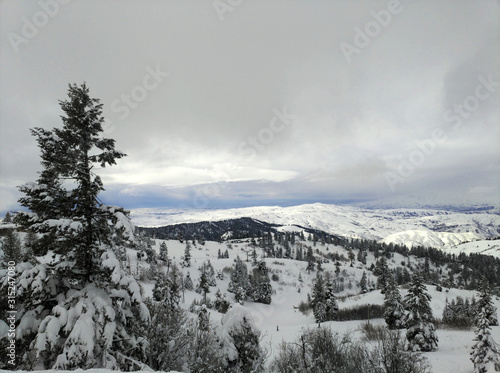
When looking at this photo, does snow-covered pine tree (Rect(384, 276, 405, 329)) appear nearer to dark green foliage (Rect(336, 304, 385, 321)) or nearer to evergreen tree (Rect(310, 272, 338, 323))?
evergreen tree (Rect(310, 272, 338, 323))

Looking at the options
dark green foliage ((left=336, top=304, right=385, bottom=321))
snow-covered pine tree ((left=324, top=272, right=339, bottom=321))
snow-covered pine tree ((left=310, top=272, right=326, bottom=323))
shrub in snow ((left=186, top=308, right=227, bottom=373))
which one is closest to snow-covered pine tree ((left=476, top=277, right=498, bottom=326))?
shrub in snow ((left=186, top=308, right=227, bottom=373))

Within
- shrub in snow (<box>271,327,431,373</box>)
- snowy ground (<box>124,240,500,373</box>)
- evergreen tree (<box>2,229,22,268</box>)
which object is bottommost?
snowy ground (<box>124,240,500,373</box>)

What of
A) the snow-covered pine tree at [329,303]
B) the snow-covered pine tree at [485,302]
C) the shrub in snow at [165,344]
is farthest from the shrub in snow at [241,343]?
the snow-covered pine tree at [329,303]

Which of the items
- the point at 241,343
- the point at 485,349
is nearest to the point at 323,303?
the point at 485,349

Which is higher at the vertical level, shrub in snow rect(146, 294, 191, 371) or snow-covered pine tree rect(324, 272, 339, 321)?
shrub in snow rect(146, 294, 191, 371)

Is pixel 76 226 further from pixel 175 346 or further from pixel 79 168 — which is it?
pixel 175 346

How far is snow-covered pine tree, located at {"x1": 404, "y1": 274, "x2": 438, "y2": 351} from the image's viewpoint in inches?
1152

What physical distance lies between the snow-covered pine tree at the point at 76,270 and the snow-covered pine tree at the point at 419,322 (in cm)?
3516

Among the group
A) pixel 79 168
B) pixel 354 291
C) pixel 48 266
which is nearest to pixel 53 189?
pixel 79 168

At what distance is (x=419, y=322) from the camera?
98.5 feet

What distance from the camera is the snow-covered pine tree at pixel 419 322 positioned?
29266mm

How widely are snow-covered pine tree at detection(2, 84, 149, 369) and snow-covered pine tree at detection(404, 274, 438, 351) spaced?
35.2 metres

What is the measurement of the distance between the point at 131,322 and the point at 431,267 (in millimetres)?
245254

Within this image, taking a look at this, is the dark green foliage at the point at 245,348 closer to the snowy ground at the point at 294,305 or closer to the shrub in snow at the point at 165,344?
the snowy ground at the point at 294,305
